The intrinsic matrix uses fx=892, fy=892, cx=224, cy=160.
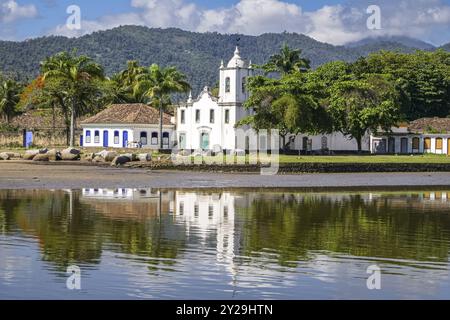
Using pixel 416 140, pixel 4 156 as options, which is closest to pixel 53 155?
pixel 4 156

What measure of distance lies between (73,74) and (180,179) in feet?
112

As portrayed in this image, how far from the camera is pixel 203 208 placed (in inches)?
1330

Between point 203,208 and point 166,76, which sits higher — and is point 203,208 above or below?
below

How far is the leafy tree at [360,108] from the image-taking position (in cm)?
7988

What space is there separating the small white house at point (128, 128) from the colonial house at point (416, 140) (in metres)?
22.3

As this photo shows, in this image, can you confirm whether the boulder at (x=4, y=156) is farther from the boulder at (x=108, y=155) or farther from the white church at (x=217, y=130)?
the white church at (x=217, y=130)

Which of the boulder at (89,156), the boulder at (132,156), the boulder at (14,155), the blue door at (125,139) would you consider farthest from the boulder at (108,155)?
the blue door at (125,139)

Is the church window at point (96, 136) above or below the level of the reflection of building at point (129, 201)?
above

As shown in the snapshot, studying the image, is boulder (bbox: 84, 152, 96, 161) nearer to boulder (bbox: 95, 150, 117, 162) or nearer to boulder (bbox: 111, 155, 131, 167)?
boulder (bbox: 95, 150, 117, 162)

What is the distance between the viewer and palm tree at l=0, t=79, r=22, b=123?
352 ft

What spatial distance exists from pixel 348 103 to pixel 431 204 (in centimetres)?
4332

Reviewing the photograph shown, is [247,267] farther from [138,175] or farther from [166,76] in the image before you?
[166,76]
